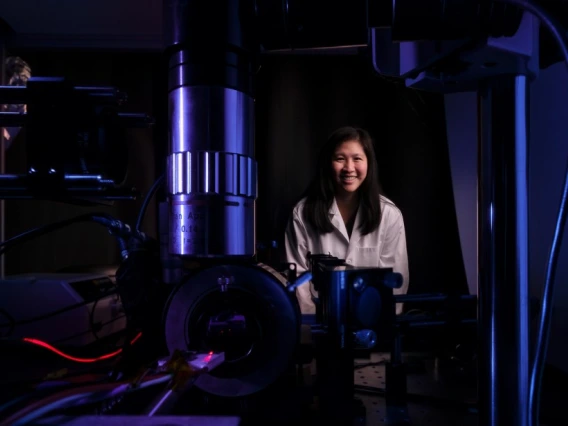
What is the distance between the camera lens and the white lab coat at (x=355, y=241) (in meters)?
1.82

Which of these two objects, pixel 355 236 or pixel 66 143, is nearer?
pixel 66 143

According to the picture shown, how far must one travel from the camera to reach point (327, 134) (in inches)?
75.8

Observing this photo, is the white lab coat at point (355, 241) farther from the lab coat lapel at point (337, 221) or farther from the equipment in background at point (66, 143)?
the equipment in background at point (66, 143)


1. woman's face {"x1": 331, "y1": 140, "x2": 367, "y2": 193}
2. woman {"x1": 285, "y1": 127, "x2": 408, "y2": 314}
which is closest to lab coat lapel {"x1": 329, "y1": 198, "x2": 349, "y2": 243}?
woman {"x1": 285, "y1": 127, "x2": 408, "y2": 314}

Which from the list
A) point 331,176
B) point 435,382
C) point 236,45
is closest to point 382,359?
point 435,382

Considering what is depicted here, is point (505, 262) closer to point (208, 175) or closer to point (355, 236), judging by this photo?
point (208, 175)

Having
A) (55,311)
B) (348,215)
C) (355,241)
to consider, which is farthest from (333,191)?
(55,311)

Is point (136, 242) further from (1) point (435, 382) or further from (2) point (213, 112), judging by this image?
(1) point (435, 382)

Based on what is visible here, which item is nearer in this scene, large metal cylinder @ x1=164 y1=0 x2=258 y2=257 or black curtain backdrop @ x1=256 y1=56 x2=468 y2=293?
large metal cylinder @ x1=164 y1=0 x2=258 y2=257

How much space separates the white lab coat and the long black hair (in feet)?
0.11

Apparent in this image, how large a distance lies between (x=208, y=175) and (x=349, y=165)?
1.49 m

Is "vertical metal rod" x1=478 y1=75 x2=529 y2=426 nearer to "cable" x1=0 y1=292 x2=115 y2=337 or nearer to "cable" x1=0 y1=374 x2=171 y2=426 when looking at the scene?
"cable" x1=0 y1=374 x2=171 y2=426

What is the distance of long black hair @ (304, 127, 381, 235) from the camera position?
1.77 metres

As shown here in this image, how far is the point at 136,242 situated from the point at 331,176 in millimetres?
1439
